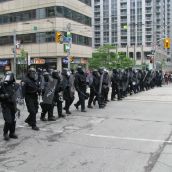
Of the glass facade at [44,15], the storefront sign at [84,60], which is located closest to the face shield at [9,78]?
the glass facade at [44,15]

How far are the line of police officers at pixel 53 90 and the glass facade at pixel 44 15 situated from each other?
101 ft

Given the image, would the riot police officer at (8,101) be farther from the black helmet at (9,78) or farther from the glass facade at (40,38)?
the glass facade at (40,38)

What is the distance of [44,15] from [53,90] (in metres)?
43.4

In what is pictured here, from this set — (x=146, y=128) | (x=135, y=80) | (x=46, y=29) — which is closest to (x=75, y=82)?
(x=146, y=128)

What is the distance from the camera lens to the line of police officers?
9.24 meters

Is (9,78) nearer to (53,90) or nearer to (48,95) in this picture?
(48,95)

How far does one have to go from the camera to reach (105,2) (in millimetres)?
125312

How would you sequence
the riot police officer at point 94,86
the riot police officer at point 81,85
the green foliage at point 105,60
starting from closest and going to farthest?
the riot police officer at point 81,85
the riot police officer at point 94,86
the green foliage at point 105,60

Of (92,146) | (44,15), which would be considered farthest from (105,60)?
(92,146)

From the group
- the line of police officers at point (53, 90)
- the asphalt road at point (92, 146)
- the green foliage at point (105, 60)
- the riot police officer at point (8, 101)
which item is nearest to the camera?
the asphalt road at point (92, 146)

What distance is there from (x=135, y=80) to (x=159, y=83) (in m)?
12.7

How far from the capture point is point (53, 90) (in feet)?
40.1

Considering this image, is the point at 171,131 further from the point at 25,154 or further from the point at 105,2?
the point at 105,2

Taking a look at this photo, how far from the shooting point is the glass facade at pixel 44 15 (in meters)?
53.1
